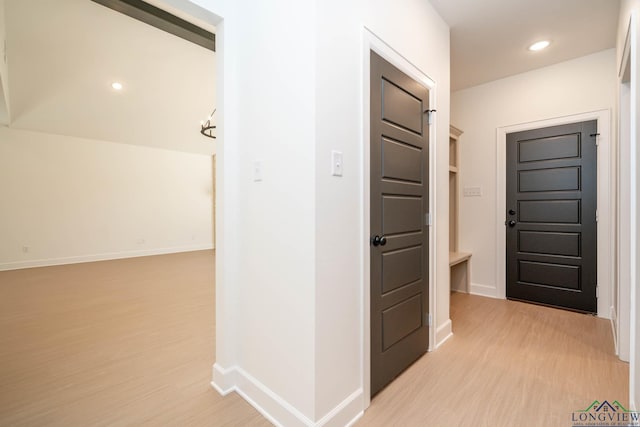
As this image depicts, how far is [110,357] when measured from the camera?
2.15 metres

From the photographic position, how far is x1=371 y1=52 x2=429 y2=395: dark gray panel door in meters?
1.74

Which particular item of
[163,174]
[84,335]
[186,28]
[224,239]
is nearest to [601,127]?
[224,239]

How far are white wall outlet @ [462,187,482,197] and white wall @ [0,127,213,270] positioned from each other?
6.66m

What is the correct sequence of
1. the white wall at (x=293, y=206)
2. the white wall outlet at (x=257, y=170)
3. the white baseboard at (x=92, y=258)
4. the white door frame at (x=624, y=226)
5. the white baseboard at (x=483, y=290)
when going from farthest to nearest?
the white baseboard at (x=92, y=258)
the white baseboard at (x=483, y=290)
the white door frame at (x=624, y=226)
the white wall outlet at (x=257, y=170)
the white wall at (x=293, y=206)

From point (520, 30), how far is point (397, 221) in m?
2.34

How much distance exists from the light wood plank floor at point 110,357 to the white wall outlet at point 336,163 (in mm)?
1396

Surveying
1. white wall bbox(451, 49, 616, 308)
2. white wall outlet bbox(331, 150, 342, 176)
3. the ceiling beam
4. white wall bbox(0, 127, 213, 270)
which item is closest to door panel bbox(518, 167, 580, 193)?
white wall bbox(451, 49, 616, 308)

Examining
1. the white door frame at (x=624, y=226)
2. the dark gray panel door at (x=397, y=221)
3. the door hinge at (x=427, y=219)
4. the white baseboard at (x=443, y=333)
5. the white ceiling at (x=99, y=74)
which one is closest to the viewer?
the dark gray panel door at (x=397, y=221)

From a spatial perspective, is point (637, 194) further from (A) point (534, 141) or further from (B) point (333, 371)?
(A) point (534, 141)

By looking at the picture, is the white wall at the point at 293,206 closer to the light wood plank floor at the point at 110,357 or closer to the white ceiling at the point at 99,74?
the light wood plank floor at the point at 110,357

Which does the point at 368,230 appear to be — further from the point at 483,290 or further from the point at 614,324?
the point at 483,290

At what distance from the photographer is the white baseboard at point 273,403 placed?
4.64ft

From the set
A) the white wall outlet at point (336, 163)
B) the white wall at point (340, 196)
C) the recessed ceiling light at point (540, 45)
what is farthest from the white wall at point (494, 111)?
the white wall outlet at point (336, 163)

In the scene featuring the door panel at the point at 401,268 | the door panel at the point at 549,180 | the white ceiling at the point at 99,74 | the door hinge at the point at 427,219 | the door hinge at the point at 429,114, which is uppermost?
the white ceiling at the point at 99,74
